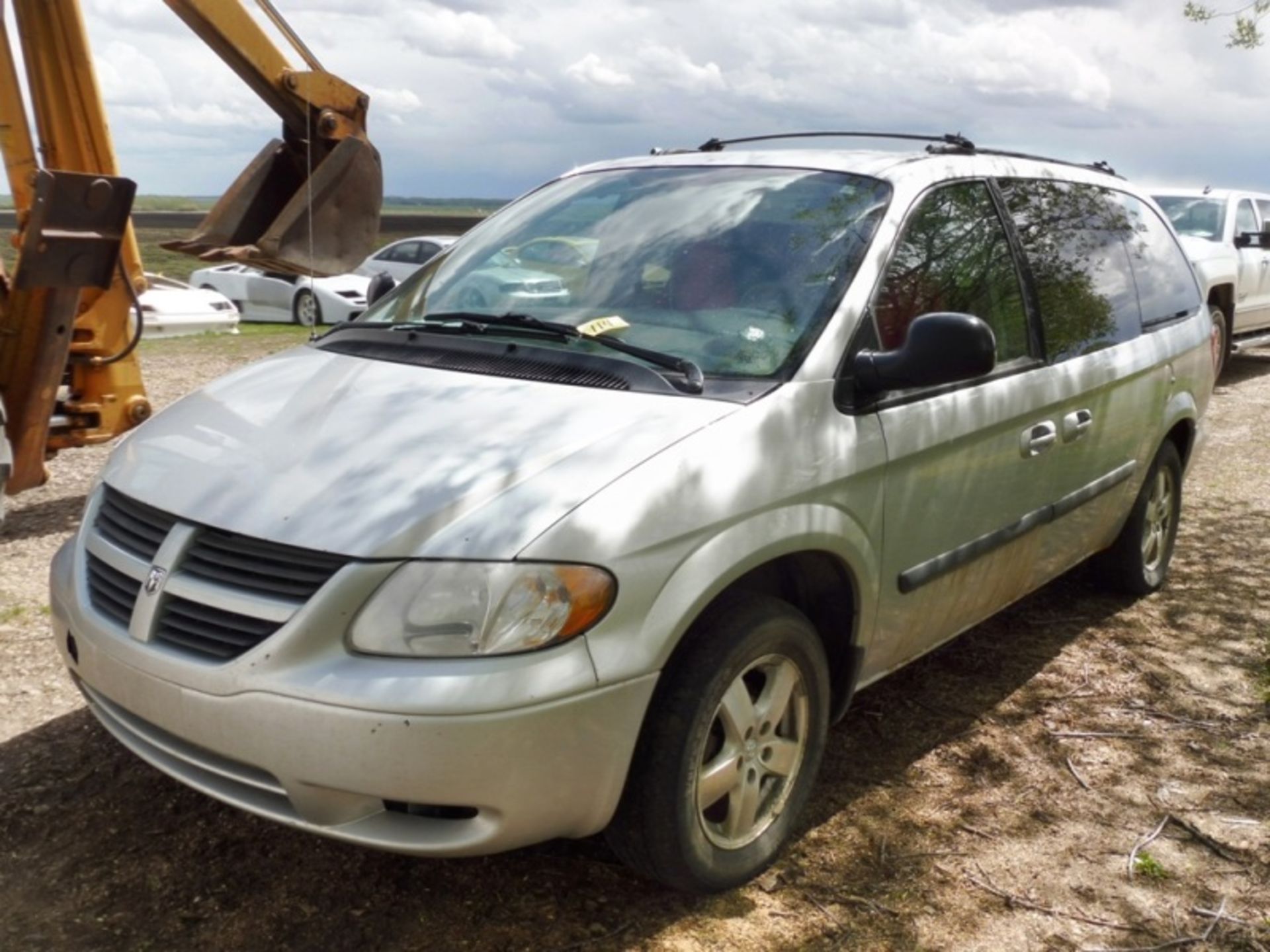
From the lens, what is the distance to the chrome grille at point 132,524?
9.95 ft

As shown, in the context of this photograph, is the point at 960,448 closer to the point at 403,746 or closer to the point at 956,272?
the point at 956,272

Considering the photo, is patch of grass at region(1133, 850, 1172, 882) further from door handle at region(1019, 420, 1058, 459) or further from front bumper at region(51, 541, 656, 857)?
front bumper at region(51, 541, 656, 857)

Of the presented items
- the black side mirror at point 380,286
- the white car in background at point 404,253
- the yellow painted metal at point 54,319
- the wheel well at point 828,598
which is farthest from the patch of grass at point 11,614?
the white car in background at point 404,253

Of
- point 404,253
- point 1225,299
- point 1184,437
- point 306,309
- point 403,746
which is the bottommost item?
point 306,309

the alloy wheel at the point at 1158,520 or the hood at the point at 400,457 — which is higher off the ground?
the hood at the point at 400,457

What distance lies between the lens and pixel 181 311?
38.5 ft

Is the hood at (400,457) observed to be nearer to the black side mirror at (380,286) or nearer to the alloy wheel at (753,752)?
the alloy wheel at (753,752)

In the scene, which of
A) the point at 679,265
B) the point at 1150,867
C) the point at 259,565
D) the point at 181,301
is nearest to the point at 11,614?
the point at 259,565

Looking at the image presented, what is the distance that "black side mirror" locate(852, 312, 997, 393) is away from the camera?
329 centimetres

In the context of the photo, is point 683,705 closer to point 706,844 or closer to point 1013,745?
point 706,844

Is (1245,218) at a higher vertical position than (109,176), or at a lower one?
lower

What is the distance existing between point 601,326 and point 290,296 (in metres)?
18.6

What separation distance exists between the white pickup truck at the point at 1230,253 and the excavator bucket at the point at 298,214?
861 cm

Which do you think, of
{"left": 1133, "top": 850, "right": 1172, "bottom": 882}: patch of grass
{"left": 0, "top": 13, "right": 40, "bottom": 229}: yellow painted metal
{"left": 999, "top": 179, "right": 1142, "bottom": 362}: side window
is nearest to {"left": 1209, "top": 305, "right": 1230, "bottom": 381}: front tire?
{"left": 999, "top": 179, "right": 1142, "bottom": 362}: side window
